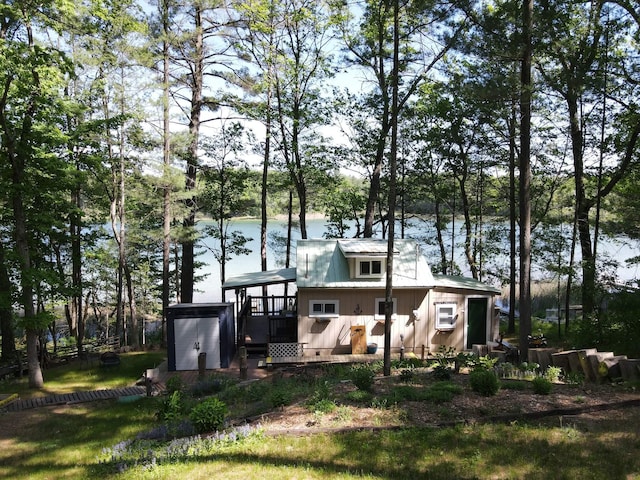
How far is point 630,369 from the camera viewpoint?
10148mm

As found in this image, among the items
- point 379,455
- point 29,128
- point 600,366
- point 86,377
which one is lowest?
point 86,377

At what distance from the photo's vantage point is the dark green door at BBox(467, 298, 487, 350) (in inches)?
659

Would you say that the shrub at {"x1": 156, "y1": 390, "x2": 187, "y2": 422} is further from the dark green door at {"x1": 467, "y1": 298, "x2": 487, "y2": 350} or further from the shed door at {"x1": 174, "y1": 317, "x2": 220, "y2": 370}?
the dark green door at {"x1": 467, "y1": 298, "x2": 487, "y2": 350}

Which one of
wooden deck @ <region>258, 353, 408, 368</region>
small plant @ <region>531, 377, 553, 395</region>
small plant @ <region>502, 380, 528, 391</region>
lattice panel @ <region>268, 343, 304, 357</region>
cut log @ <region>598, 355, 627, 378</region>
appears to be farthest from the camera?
lattice panel @ <region>268, 343, 304, 357</region>

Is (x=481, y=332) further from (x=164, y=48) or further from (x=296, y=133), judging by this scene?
(x=164, y=48)

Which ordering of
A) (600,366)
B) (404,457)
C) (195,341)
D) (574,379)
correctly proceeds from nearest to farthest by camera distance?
1. (404,457)
2. (574,379)
3. (600,366)
4. (195,341)

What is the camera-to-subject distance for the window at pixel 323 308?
1588 cm

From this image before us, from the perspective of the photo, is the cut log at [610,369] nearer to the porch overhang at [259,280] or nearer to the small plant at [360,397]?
the small plant at [360,397]

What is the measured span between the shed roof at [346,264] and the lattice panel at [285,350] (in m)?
2.15

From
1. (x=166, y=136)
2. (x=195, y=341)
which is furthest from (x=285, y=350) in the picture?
(x=166, y=136)

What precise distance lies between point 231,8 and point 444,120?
38.4 ft

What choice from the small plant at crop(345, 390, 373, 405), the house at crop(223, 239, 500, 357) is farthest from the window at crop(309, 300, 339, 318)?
the small plant at crop(345, 390, 373, 405)

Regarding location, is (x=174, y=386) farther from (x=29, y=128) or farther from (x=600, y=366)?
(x=600, y=366)

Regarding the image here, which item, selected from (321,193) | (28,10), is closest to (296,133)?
(321,193)
